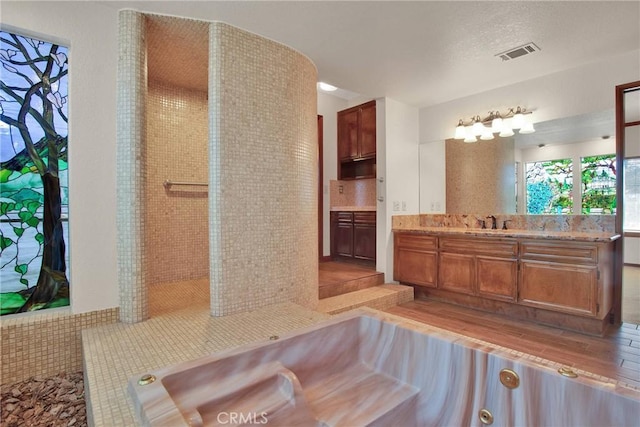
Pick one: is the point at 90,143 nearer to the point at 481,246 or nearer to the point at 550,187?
the point at 481,246

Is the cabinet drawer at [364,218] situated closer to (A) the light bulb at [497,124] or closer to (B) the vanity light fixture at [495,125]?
(B) the vanity light fixture at [495,125]

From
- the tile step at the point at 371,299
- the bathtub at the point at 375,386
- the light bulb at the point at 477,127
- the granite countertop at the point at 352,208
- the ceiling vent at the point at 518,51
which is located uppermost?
the ceiling vent at the point at 518,51

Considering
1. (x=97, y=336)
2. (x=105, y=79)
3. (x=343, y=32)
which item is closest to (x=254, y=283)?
(x=97, y=336)

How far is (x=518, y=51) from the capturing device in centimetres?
277

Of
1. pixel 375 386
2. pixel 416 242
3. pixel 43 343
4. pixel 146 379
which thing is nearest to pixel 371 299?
pixel 416 242

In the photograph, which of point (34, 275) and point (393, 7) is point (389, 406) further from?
point (393, 7)

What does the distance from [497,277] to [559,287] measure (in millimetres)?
513

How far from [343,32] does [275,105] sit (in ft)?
2.49

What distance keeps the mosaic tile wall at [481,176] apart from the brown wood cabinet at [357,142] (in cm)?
102

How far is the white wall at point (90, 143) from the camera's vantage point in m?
1.99

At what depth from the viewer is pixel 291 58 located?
2650 millimetres

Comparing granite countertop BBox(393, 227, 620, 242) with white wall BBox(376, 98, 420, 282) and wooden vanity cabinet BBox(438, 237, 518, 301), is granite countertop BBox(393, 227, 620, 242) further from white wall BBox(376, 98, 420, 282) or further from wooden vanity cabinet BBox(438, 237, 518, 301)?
white wall BBox(376, 98, 420, 282)

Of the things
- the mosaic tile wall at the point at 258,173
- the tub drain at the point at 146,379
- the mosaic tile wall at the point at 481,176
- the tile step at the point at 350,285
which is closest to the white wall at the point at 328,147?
the tile step at the point at 350,285

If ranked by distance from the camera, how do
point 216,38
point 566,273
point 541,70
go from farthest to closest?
point 541,70 → point 566,273 → point 216,38
